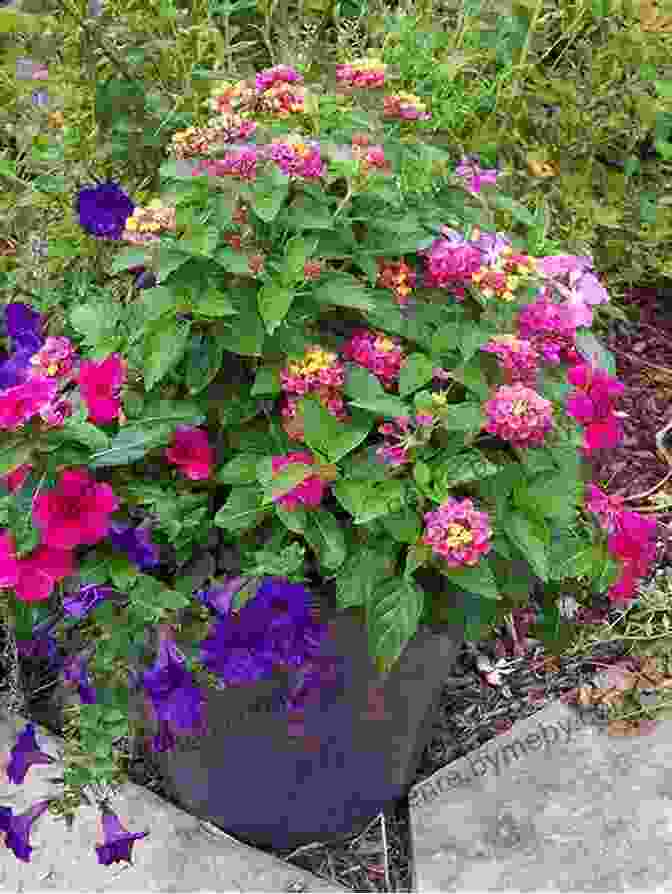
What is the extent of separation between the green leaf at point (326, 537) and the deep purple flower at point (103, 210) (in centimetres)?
52

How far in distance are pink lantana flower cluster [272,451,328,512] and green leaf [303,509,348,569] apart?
3 cm

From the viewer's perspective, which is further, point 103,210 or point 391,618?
point 103,210

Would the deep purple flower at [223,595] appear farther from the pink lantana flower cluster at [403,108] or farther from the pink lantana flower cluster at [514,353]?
the pink lantana flower cluster at [403,108]

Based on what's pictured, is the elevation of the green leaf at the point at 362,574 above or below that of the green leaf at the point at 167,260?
below

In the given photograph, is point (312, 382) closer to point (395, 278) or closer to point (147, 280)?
point (395, 278)

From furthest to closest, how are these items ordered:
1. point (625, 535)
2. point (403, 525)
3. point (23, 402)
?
point (625, 535)
point (403, 525)
point (23, 402)

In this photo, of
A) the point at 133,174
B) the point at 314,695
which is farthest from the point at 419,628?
the point at 133,174

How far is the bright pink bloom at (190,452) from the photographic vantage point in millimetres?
1379

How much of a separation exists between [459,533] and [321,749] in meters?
0.52

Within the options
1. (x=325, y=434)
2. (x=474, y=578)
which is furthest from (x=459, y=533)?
(x=325, y=434)

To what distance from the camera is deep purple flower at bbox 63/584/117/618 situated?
135 cm

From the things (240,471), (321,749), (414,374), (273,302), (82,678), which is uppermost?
(273,302)

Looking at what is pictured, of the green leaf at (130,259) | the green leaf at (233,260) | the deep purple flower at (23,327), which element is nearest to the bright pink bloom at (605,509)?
the green leaf at (233,260)

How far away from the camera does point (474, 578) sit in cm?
133
